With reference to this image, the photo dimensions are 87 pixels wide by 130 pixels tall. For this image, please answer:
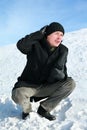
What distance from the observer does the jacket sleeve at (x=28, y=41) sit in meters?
5.93

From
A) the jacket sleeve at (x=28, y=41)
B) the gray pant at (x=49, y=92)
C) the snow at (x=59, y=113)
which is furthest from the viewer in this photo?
the gray pant at (x=49, y=92)

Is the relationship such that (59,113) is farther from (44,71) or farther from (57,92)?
(44,71)

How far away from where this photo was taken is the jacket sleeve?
19.5 ft

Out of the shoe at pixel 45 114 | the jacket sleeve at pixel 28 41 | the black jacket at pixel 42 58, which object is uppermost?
the jacket sleeve at pixel 28 41

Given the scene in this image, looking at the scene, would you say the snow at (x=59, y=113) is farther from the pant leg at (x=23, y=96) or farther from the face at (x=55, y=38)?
the face at (x=55, y=38)

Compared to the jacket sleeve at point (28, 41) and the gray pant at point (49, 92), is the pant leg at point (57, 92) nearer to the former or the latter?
the gray pant at point (49, 92)

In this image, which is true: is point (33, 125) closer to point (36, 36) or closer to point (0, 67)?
point (36, 36)

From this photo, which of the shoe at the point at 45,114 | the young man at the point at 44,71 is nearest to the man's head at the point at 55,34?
the young man at the point at 44,71

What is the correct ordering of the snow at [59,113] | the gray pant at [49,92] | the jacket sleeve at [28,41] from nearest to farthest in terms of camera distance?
the snow at [59,113], the jacket sleeve at [28,41], the gray pant at [49,92]

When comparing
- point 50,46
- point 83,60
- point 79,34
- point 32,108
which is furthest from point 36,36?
point 79,34

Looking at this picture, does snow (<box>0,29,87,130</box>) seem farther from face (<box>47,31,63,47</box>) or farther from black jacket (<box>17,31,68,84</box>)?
face (<box>47,31,63,47</box>)

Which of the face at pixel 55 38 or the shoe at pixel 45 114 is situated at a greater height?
the face at pixel 55 38

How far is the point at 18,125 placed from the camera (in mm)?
5840

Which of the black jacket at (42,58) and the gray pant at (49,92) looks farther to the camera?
the gray pant at (49,92)
